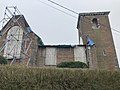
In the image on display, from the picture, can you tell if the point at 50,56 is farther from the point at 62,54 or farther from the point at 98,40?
the point at 98,40

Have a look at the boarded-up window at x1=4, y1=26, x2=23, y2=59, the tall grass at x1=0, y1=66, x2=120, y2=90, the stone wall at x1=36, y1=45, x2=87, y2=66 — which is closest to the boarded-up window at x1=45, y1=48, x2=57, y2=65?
the stone wall at x1=36, y1=45, x2=87, y2=66

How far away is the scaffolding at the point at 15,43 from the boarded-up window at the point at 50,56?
201cm

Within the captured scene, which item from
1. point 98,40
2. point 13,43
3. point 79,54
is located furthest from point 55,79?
point 98,40

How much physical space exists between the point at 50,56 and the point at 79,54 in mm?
3107

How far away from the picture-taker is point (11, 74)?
26.7ft

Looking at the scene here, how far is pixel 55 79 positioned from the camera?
8.54 m

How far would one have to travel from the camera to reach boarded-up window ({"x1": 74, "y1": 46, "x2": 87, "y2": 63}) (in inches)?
781

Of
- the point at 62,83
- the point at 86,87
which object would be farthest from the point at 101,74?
the point at 62,83

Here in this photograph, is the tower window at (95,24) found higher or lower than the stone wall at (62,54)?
higher

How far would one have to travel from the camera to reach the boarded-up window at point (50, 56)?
783 inches

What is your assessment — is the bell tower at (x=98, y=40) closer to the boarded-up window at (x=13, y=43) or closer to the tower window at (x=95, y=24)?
the tower window at (x=95, y=24)

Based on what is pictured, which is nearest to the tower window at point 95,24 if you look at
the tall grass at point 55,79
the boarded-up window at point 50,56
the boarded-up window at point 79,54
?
the boarded-up window at point 79,54

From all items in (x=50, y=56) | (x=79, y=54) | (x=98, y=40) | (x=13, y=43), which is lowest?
(x=50, y=56)

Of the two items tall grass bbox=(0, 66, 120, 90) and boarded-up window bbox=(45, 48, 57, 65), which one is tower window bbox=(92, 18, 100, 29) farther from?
tall grass bbox=(0, 66, 120, 90)
